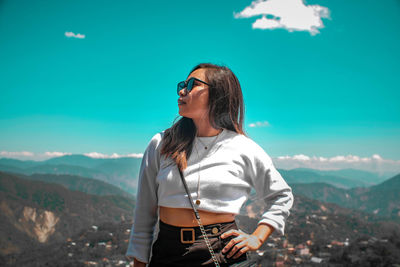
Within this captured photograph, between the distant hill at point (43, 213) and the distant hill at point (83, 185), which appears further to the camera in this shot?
the distant hill at point (83, 185)

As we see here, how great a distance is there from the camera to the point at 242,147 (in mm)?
1665

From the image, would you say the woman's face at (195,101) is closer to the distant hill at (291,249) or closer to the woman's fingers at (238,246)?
the woman's fingers at (238,246)

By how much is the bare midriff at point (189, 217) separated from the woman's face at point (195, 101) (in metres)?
0.53

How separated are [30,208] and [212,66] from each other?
4020 inches

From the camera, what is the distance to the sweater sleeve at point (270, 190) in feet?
4.88

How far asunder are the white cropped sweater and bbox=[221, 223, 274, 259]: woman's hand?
41 mm

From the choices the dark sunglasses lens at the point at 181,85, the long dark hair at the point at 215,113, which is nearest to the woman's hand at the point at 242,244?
the long dark hair at the point at 215,113

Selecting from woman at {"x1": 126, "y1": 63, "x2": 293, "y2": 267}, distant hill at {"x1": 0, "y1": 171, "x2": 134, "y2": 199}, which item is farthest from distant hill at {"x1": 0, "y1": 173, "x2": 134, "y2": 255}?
woman at {"x1": 126, "y1": 63, "x2": 293, "y2": 267}

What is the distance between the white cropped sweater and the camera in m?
1.51

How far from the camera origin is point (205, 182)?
152cm

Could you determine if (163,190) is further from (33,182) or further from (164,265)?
(33,182)

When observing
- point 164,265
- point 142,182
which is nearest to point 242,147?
point 142,182

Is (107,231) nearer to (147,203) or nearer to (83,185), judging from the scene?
(147,203)

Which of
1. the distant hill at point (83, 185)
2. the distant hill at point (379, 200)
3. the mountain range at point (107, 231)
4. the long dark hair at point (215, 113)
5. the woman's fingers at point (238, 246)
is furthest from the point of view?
the distant hill at point (83, 185)
